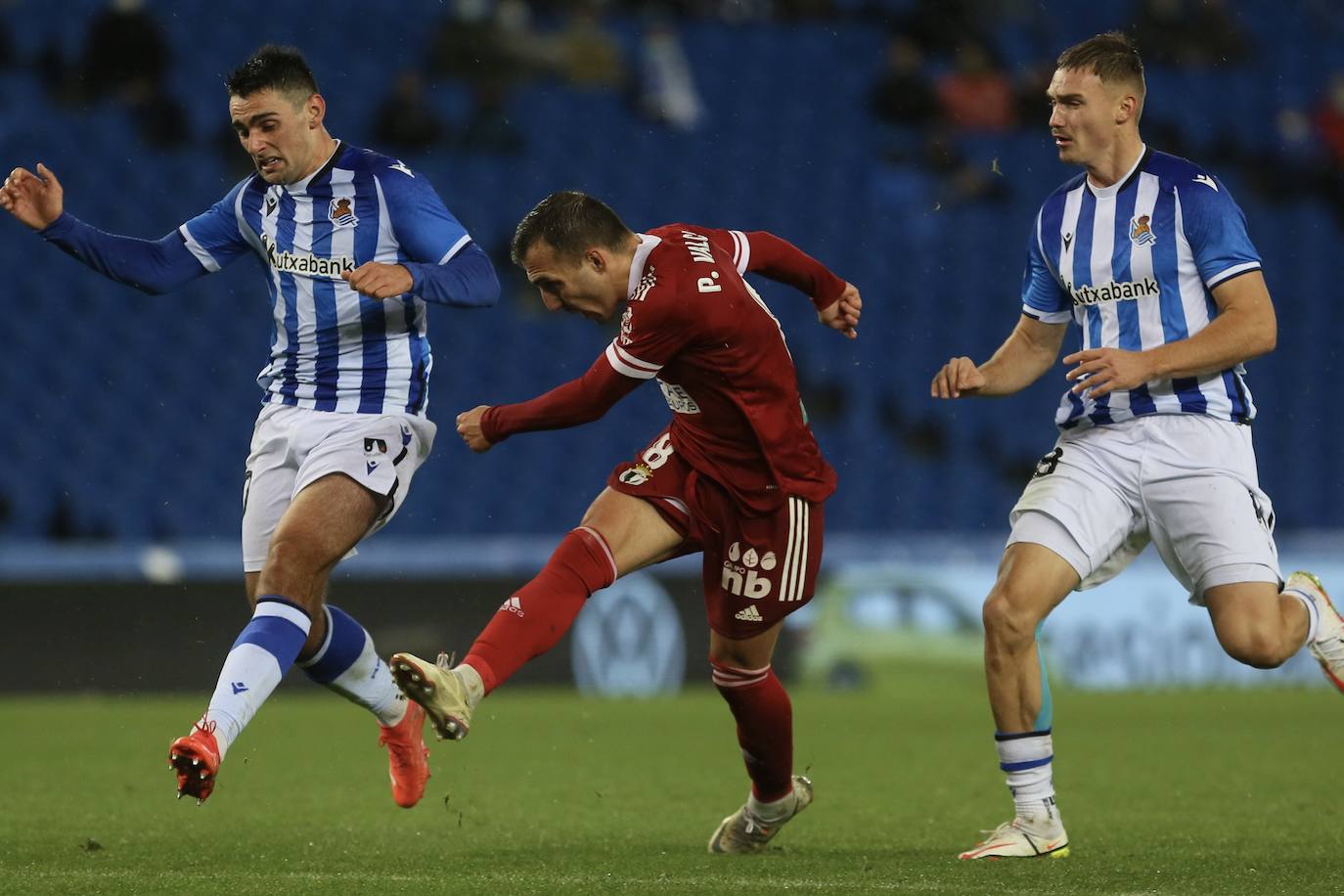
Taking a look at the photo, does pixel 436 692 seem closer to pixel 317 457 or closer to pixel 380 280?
pixel 380 280

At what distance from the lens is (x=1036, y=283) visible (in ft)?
19.9

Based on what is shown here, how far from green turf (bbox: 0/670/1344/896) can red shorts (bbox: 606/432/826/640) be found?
0.76 m

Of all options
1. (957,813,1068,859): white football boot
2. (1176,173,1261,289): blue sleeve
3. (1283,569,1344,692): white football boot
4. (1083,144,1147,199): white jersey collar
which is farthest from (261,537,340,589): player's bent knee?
(1283,569,1344,692): white football boot

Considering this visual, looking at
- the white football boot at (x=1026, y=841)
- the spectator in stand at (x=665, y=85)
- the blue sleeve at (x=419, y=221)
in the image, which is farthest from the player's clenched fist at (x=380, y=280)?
the spectator in stand at (x=665, y=85)

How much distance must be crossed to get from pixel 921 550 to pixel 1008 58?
640 cm

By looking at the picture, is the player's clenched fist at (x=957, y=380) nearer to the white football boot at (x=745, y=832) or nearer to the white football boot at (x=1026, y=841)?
the white football boot at (x=1026, y=841)

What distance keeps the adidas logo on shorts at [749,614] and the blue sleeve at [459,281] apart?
1209 millimetres

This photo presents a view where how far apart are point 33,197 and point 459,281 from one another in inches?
59.3

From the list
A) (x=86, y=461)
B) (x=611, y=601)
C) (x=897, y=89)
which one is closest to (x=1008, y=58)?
(x=897, y=89)

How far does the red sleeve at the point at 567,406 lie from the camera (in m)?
5.30

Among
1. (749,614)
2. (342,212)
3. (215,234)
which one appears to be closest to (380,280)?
(342,212)

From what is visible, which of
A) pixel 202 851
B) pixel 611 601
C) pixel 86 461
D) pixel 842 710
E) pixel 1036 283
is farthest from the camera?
pixel 86 461

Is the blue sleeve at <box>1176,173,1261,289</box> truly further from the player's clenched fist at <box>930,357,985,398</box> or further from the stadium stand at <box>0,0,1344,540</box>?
the stadium stand at <box>0,0,1344,540</box>

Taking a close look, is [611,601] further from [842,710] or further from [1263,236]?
[1263,236]
